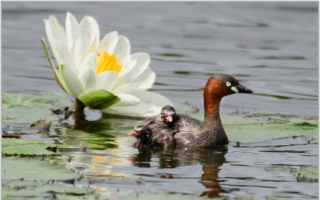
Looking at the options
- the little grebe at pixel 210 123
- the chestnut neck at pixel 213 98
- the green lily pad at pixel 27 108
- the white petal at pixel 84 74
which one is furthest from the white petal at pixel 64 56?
the chestnut neck at pixel 213 98

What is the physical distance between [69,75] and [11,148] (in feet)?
6.50

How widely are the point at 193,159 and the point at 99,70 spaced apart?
2.10 m

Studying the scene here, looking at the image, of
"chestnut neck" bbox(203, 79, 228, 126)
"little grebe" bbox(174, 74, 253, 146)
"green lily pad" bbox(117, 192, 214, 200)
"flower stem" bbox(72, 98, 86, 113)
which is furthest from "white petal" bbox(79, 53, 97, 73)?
"green lily pad" bbox(117, 192, 214, 200)

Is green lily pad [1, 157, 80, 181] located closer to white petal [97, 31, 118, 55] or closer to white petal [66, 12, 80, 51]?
white petal [66, 12, 80, 51]

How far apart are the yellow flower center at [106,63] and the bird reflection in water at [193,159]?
4.96 feet

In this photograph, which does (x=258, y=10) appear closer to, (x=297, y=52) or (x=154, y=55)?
(x=297, y=52)

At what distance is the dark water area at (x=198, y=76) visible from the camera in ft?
22.6

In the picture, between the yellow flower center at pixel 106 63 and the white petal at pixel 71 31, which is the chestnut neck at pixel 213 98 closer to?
the yellow flower center at pixel 106 63

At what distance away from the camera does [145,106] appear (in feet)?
31.9

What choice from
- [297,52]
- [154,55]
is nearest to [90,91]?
[154,55]

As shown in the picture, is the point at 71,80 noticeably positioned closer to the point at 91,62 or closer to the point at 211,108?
the point at 91,62

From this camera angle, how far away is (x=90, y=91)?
923 centimetres

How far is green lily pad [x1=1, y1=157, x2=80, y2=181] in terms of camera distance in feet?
20.4

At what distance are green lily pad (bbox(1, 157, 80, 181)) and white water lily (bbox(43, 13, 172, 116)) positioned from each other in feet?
7.53
